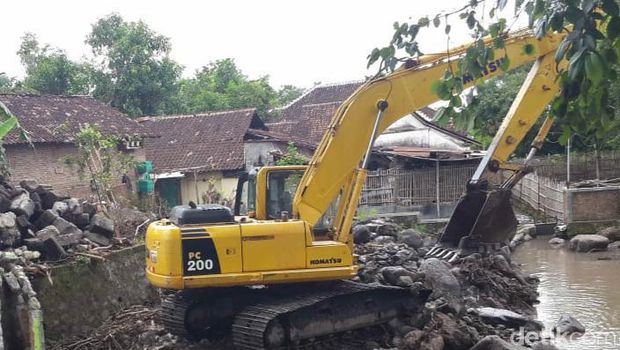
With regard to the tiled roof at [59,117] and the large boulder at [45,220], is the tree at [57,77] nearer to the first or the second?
the tiled roof at [59,117]

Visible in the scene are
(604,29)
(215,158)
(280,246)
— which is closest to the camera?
(604,29)

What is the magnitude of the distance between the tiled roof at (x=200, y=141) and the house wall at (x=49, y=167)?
5226mm

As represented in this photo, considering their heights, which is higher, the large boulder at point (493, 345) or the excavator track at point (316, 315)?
the excavator track at point (316, 315)

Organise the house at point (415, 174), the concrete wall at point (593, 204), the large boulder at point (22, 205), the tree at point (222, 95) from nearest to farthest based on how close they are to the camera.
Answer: the large boulder at point (22, 205)
the concrete wall at point (593, 204)
the house at point (415, 174)
the tree at point (222, 95)

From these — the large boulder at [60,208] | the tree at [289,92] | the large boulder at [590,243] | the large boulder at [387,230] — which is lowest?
the large boulder at [590,243]

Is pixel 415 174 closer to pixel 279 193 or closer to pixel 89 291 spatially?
pixel 279 193

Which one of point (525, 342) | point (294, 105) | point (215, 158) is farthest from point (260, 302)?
point (294, 105)

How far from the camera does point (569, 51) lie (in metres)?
2.67

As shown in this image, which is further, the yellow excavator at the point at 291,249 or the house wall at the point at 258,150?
the house wall at the point at 258,150

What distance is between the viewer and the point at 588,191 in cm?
1939

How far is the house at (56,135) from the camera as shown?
56.7 ft

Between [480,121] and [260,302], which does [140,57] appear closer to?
[260,302]

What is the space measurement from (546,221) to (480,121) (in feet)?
65.0

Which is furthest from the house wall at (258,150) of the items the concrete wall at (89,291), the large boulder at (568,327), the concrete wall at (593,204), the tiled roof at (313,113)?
the large boulder at (568,327)
